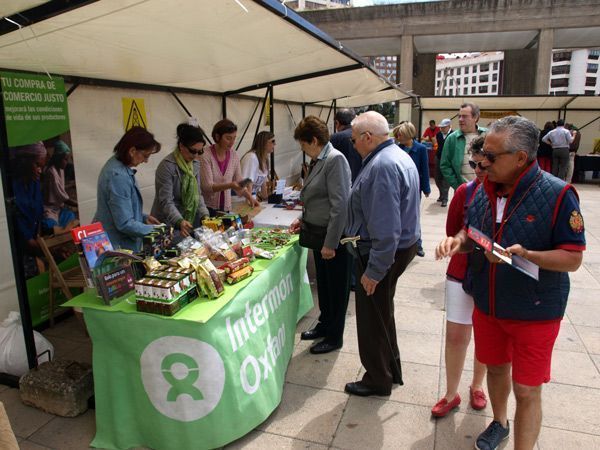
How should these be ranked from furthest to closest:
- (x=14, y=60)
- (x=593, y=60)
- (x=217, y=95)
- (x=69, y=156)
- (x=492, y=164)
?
(x=593, y=60), (x=217, y=95), (x=69, y=156), (x=14, y=60), (x=492, y=164)

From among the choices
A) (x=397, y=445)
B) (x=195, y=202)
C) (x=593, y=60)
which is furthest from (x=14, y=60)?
(x=593, y=60)

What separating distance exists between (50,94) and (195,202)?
140 cm

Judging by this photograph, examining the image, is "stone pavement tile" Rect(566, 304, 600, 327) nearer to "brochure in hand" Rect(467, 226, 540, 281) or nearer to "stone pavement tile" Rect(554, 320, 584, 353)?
"stone pavement tile" Rect(554, 320, 584, 353)

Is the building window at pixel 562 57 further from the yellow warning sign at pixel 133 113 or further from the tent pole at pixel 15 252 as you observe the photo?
the tent pole at pixel 15 252

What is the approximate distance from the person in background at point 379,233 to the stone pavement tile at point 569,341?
4.91 feet

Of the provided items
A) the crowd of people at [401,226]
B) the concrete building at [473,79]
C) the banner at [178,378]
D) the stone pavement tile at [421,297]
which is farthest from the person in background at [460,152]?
the concrete building at [473,79]

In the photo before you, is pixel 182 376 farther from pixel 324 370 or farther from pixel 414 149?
pixel 414 149

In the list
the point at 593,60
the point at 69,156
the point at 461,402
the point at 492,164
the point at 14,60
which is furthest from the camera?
the point at 593,60

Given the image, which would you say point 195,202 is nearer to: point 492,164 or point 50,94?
point 50,94

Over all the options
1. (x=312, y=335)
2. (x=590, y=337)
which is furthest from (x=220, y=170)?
(x=590, y=337)

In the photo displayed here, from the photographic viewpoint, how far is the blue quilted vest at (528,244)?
174 cm

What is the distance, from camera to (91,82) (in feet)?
12.4

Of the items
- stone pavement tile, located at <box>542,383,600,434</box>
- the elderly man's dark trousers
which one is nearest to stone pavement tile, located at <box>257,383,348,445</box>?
the elderly man's dark trousers

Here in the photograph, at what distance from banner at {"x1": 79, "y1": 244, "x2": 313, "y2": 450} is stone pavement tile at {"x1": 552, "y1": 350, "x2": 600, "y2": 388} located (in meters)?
2.01
